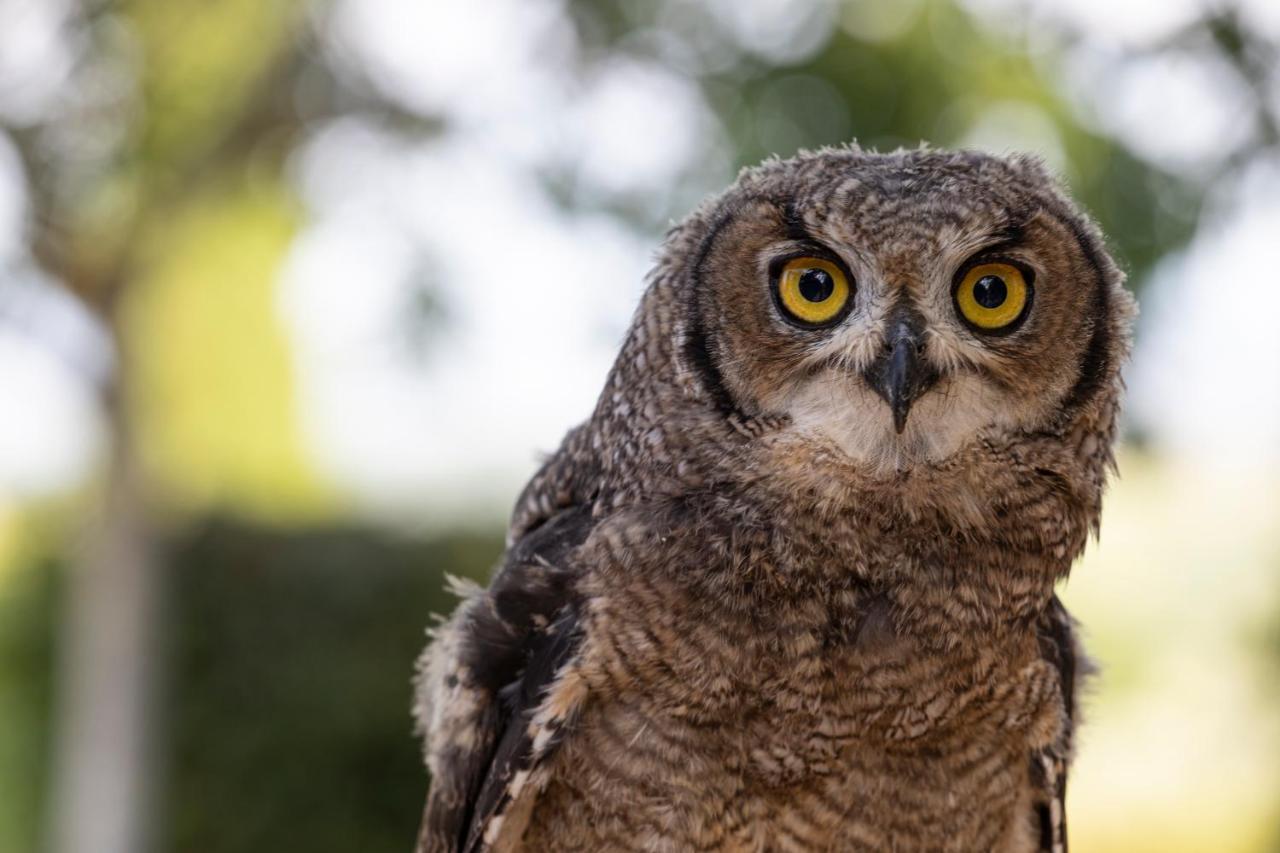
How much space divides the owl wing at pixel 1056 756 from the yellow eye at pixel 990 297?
0.67m

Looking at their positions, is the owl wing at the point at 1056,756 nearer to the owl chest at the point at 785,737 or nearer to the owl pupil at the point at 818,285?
the owl chest at the point at 785,737

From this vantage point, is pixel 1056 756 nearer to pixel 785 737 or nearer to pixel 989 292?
pixel 785 737

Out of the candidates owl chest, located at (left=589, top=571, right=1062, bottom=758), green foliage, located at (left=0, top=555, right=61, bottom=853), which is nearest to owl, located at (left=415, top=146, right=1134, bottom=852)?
owl chest, located at (left=589, top=571, right=1062, bottom=758)

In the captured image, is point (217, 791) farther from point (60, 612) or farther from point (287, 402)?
point (287, 402)

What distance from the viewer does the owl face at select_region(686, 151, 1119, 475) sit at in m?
2.22

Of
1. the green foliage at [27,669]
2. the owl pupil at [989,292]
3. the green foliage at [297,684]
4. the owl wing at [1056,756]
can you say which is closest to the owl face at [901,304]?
the owl pupil at [989,292]

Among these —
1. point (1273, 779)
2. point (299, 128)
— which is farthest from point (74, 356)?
point (1273, 779)

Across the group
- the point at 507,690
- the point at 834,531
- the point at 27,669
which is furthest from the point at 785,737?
the point at 27,669

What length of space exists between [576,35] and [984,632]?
3973mm

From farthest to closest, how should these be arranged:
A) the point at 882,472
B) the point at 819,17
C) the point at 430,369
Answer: the point at 430,369
the point at 819,17
the point at 882,472

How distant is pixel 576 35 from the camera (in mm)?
5617

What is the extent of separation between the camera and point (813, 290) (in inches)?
91.0

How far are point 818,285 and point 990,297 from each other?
311 mm

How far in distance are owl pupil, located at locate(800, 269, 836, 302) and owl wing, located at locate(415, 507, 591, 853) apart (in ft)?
2.14
